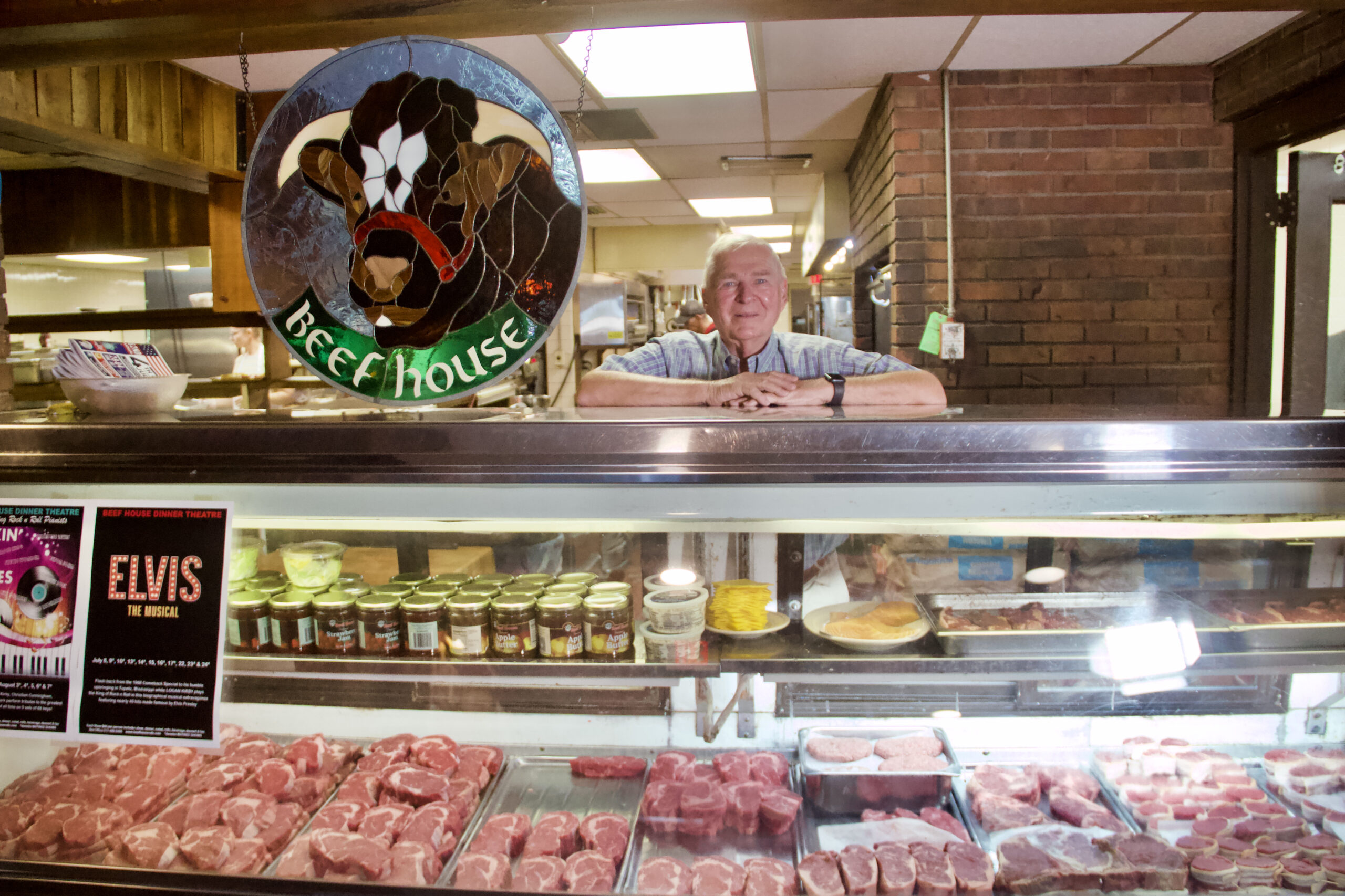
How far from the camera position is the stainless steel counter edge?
4.16ft

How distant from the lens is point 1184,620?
5.35 feet

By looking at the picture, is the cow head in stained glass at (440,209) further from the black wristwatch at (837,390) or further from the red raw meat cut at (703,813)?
the red raw meat cut at (703,813)

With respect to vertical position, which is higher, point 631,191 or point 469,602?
point 631,191

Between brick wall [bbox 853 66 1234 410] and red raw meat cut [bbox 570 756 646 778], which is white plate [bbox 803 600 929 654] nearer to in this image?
red raw meat cut [bbox 570 756 646 778]

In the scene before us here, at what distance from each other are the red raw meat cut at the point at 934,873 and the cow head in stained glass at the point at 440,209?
1.30 meters

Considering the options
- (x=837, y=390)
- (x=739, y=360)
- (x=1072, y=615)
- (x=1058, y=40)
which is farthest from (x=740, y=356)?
(x=1058, y=40)

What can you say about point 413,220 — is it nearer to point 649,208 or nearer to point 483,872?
point 483,872

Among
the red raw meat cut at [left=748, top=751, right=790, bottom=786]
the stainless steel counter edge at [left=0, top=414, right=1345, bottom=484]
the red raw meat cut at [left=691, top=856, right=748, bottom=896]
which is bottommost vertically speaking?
the red raw meat cut at [left=691, top=856, right=748, bottom=896]

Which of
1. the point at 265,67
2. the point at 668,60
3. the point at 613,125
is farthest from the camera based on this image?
the point at 613,125

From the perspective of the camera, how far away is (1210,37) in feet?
12.8

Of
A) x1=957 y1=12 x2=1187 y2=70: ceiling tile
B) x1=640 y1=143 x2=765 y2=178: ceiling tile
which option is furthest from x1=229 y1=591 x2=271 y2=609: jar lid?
x1=640 y1=143 x2=765 y2=178: ceiling tile

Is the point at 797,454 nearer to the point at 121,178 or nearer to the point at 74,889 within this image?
the point at 74,889

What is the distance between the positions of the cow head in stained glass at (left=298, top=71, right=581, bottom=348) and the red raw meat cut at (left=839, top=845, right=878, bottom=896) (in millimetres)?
1231

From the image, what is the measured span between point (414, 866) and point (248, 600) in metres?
Result: 0.67
